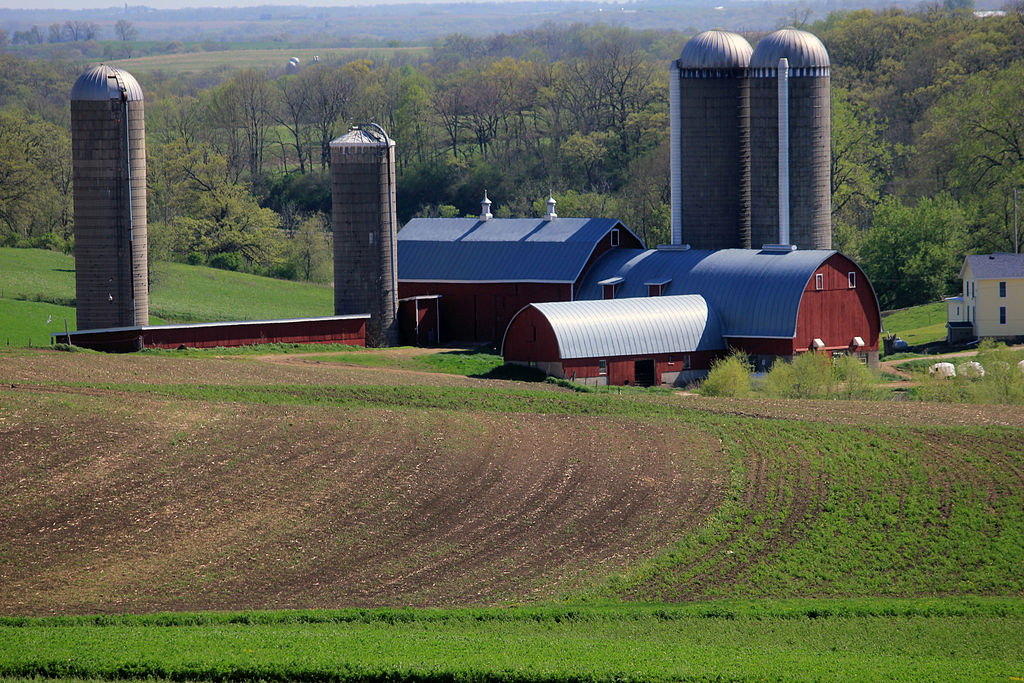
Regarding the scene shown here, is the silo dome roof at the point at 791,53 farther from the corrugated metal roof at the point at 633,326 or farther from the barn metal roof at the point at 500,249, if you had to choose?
the corrugated metal roof at the point at 633,326

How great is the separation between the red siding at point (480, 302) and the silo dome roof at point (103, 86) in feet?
45.1

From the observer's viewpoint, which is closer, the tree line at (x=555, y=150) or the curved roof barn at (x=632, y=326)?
the curved roof barn at (x=632, y=326)

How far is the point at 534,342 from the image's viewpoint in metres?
47.6

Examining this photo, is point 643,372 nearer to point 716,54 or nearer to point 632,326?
point 632,326

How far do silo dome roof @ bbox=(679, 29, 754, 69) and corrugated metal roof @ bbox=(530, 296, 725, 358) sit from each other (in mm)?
10296

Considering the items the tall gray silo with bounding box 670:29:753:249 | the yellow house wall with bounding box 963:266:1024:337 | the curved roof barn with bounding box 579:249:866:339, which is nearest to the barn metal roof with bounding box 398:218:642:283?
the curved roof barn with bounding box 579:249:866:339

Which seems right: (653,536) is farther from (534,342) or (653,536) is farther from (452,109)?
(452,109)

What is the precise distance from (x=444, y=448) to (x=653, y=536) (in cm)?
667

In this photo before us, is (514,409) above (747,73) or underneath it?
underneath

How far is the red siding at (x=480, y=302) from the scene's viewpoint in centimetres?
5566

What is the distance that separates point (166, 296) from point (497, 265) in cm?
2560

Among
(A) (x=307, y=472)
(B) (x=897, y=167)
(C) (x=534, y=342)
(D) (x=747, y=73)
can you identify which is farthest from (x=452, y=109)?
(A) (x=307, y=472)

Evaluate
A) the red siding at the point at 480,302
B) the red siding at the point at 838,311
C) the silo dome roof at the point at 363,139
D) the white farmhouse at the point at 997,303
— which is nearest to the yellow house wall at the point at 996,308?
the white farmhouse at the point at 997,303

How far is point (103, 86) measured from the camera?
4947cm
